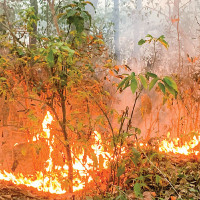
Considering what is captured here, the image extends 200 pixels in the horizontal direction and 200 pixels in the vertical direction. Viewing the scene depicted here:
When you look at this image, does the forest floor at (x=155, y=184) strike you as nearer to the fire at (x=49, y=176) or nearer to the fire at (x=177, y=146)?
the fire at (x=49, y=176)

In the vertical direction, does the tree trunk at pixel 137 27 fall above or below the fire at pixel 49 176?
above

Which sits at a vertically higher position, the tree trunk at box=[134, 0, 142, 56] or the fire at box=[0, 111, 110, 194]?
the tree trunk at box=[134, 0, 142, 56]

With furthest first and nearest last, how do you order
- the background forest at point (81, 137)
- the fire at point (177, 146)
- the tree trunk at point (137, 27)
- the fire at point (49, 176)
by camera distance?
the tree trunk at point (137, 27), the fire at point (177, 146), the fire at point (49, 176), the background forest at point (81, 137)

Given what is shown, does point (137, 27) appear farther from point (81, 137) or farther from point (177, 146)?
point (81, 137)

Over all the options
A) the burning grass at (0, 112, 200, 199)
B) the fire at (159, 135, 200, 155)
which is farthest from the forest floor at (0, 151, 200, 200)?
the fire at (159, 135, 200, 155)

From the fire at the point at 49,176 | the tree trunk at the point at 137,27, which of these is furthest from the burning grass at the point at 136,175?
the tree trunk at the point at 137,27

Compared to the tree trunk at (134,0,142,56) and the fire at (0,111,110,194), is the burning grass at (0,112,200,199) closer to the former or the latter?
the fire at (0,111,110,194)

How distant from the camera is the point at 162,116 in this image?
1076cm

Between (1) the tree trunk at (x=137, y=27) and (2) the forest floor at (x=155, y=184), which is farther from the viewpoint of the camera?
(1) the tree trunk at (x=137, y=27)

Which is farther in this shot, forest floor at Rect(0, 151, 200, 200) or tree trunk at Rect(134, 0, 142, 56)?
tree trunk at Rect(134, 0, 142, 56)

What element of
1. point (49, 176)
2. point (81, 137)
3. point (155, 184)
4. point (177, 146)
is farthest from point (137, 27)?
point (155, 184)

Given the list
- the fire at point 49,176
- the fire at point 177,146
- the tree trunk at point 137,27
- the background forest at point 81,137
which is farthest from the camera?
the tree trunk at point 137,27

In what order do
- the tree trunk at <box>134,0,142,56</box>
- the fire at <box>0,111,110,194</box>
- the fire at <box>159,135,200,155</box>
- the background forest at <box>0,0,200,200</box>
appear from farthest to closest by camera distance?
the tree trunk at <box>134,0,142,56</box>, the fire at <box>159,135,200,155</box>, the fire at <box>0,111,110,194</box>, the background forest at <box>0,0,200,200</box>

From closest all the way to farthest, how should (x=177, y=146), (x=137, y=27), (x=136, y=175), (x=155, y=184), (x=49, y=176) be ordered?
(x=155, y=184), (x=136, y=175), (x=49, y=176), (x=177, y=146), (x=137, y=27)
